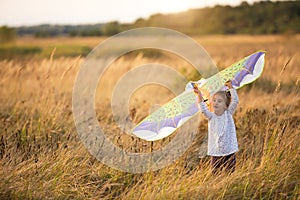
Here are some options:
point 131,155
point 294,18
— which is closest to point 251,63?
point 131,155

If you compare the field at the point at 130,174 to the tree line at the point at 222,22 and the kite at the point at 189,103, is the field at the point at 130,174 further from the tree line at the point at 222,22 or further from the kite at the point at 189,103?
the tree line at the point at 222,22

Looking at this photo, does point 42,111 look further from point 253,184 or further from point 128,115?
point 253,184

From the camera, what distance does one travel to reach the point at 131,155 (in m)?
4.33

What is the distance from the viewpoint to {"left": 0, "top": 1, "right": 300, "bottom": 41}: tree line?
38500mm

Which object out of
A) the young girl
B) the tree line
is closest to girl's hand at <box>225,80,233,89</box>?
the young girl

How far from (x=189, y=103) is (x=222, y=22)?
127 ft

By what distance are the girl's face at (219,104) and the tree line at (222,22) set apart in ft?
112

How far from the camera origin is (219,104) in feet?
13.4

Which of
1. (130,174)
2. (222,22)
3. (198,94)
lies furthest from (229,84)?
(222,22)

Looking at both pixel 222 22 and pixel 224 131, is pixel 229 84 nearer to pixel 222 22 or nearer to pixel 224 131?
pixel 224 131

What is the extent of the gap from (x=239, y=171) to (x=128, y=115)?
2496mm

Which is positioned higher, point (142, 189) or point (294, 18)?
point (294, 18)

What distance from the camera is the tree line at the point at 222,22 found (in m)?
38.5

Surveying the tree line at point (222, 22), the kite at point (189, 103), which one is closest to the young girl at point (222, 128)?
the kite at point (189, 103)
